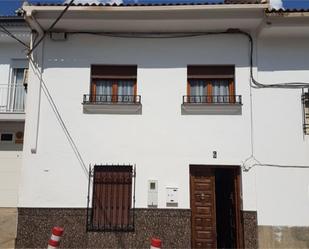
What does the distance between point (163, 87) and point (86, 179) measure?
2807 millimetres

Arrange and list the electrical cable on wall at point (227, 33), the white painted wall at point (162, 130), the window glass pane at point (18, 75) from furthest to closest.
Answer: the window glass pane at point (18, 75) → the electrical cable on wall at point (227, 33) → the white painted wall at point (162, 130)

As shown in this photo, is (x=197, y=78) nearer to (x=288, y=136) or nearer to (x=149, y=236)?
(x=288, y=136)

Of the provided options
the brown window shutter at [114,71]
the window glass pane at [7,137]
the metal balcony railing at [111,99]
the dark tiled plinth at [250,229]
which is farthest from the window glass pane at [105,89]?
the dark tiled plinth at [250,229]

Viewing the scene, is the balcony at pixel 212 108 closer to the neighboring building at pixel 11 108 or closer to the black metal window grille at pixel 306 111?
the black metal window grille at pixel 306 111

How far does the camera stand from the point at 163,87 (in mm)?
8711

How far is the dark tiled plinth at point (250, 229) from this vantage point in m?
8.07

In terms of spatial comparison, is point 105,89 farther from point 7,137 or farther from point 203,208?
point 7,137

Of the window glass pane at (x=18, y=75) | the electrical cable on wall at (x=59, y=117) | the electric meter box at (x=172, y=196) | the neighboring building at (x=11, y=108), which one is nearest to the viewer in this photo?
the electric meter box at (x=172, y=196)

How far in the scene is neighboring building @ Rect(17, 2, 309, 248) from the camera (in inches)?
322

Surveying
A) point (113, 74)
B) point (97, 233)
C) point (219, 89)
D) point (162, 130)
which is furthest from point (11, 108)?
point (219, 89)

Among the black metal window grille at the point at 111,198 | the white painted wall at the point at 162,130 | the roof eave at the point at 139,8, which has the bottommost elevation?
the black metal window grille at the point at 111,198

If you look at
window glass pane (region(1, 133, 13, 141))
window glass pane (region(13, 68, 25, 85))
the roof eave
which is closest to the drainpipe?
the roof eave

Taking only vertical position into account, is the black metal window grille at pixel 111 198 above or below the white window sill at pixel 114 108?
below

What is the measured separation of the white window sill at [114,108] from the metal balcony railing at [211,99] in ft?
3.77
